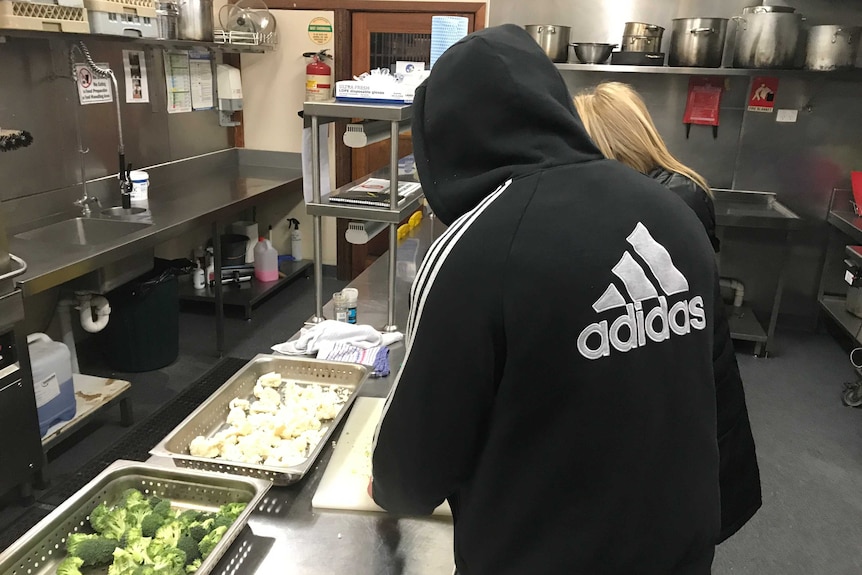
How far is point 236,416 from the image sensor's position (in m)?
1.40

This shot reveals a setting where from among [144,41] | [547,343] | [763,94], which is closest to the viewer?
[547,343]

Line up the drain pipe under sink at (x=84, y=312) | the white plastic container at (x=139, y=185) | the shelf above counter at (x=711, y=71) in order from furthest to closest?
1. the shelf above counter at (x=711, y=71)
2. the white plastic container at (x=139, y=185)
3. the drain pipe under sink at (x=84, y=312)

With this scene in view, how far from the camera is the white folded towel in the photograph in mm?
1773

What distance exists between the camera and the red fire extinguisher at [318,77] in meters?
4.20

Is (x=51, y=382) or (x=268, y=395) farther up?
(x=268, y=395)

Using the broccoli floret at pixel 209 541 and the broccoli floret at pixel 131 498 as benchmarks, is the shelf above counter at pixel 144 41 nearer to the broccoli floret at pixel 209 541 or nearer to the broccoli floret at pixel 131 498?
the broccoli floret at pixel 131 498

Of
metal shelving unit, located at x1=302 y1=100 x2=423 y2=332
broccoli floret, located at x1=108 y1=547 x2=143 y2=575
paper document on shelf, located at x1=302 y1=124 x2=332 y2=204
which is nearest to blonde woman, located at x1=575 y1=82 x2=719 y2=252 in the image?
metal shelving unit, located at x1=302 y1=100 x2=423 y2=332

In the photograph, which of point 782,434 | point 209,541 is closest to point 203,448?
point 209,541

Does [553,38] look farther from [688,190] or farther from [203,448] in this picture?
[203,448]

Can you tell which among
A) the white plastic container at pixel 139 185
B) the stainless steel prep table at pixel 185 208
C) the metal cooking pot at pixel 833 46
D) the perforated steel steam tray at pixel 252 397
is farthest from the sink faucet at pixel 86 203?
the metal cooking pot at pixel 833 46

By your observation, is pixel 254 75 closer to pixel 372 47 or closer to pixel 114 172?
pixel 372 47

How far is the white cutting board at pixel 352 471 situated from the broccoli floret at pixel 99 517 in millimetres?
334

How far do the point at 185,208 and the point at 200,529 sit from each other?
2580 mm

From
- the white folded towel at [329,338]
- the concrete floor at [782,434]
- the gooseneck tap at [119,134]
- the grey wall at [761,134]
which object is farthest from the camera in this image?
the grey wall at [761,134]
